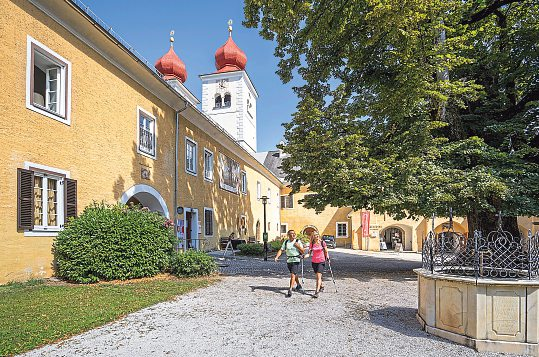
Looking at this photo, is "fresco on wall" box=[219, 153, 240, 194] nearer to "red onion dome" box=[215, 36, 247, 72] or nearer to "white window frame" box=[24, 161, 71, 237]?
"white window frame" box=[24, 161, 71, 237]

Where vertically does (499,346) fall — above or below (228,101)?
below

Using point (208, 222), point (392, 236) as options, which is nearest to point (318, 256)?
point (208, 222)

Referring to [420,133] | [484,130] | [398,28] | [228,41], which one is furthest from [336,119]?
[228,41]

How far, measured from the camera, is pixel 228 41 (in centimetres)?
4194

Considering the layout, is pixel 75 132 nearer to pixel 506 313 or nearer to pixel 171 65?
pixel 506 313

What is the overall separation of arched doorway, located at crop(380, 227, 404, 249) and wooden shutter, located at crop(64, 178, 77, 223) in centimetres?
3180

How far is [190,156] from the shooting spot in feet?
66.5

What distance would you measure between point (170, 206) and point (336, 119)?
28.3ft

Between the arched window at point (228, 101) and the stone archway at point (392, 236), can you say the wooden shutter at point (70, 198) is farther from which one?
the stone archway at point (392, 236)

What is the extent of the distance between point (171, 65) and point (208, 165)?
18.1 metres

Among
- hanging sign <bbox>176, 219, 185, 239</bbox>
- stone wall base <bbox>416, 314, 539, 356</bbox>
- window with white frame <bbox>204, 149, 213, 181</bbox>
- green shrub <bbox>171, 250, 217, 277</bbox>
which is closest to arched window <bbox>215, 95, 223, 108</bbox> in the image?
window with white frame <bbox>204, 149, 213, 181</bbox>

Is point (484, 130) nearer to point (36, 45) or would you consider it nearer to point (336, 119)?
point (336, 119)

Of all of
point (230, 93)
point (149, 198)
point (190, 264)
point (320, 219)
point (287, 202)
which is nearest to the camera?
point (190, 264)

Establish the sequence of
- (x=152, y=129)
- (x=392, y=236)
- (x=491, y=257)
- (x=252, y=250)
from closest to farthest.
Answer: (x=491, y=257)
(x=152, y=129)
(x=252, y=250)
(x=392, y=236)
